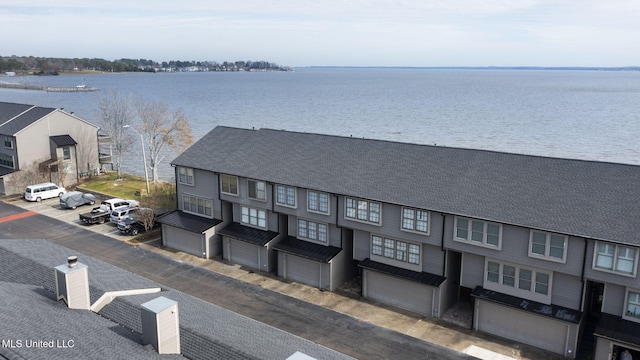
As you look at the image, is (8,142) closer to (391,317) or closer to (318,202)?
(318,202)

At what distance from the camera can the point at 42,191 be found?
199 ft

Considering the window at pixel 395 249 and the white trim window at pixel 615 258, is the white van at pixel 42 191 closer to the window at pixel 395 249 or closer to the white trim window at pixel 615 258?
the window at pixel 395 249

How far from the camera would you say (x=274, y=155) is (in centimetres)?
4291

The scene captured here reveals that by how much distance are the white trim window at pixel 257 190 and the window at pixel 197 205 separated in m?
4.91

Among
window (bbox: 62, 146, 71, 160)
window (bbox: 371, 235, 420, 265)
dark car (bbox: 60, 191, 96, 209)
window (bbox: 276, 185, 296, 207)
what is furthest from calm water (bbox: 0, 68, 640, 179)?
window (bbox: 371, 235, 420, 265)

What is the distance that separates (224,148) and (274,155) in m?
5.83

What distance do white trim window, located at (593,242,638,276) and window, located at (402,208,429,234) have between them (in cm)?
986

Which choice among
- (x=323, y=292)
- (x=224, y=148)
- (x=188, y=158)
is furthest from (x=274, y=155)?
(x=323, y=292)

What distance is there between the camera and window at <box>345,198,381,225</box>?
35.6 meters

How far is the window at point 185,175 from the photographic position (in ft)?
150

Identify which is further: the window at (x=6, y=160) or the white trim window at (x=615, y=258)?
the window at (x=6, y=160)

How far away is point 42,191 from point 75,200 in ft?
21.0

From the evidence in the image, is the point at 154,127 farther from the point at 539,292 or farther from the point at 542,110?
the point at 542,110

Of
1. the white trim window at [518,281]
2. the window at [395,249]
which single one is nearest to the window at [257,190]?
the window at [395,249]
